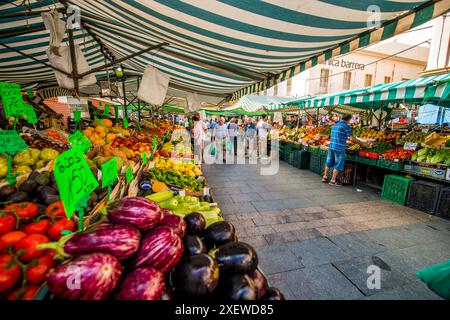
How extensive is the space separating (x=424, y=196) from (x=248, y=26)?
16.4ft

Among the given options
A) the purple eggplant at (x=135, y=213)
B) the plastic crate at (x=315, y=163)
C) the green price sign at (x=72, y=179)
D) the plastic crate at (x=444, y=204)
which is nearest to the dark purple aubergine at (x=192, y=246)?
the purple eggplant at (x=135, y=213)

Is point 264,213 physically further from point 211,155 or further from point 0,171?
point 211,155

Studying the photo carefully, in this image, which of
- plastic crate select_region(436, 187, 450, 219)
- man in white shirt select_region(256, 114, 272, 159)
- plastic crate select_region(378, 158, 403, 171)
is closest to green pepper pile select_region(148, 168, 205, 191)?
plastic crate select_region(436, 187, 450, 219)

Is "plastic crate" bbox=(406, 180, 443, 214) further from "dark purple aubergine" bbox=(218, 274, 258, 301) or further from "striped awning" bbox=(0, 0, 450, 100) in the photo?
"dark purple aubergine" bbox=(218, 274, 258, 301)

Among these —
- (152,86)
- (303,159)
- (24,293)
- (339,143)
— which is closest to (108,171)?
(24,293)

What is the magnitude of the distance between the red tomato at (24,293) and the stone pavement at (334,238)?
7.15ft

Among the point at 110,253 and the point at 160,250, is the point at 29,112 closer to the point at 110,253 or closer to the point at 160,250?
the point at 110,253

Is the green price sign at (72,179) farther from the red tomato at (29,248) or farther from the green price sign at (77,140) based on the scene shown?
the green price sign at (77,140)

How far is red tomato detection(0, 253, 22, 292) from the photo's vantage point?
0.83m

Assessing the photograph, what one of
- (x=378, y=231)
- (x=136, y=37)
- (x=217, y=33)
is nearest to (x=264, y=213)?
(x=378, y=231)

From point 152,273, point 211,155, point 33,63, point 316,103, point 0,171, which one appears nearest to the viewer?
point 152,273

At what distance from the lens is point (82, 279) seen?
29.4 inches

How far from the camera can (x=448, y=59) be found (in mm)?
9578
